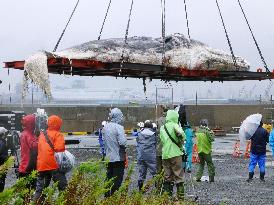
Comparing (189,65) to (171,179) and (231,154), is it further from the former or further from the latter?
(231,154)

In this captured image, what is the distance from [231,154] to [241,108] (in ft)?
48.0

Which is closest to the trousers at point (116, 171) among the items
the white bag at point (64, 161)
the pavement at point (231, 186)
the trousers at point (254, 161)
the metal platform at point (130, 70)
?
the pavement at point (231, 186)

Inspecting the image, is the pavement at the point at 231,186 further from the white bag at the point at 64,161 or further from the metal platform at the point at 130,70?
the metal platform at the point at 130,70

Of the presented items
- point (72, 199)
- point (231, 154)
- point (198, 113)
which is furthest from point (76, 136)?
point (72, 199)

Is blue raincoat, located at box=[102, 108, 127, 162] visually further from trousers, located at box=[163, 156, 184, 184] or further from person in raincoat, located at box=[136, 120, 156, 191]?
person in raincoat, located at box=[136, 120, 156, 191]

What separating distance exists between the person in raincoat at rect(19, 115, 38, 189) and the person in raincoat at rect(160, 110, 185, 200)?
2627mm

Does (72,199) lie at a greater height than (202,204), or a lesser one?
greater

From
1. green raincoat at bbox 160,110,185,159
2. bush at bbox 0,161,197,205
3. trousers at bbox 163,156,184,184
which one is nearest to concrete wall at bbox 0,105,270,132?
trousers at bbox 163,156,184,184

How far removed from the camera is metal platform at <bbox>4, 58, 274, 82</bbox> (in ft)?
36.2

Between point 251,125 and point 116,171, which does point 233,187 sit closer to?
point 251,125

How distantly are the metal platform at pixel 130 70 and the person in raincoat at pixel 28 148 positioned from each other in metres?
2.27

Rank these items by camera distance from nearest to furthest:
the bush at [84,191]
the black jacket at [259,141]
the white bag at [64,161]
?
the bush at [84,191]
the white bag at [64,161]
the black jacket at [259,141]

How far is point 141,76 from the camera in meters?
14.1

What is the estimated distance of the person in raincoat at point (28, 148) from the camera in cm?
870
